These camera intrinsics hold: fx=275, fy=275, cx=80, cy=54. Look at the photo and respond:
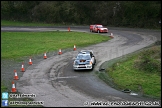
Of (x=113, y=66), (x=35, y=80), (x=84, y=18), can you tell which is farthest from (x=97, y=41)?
(x=84, y=18)

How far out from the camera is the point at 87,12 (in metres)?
69.6

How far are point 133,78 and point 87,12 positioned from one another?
50.9 metres

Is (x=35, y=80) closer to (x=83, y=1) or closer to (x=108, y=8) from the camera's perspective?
(x=108, y=8)

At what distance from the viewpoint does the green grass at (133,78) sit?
17731 mm

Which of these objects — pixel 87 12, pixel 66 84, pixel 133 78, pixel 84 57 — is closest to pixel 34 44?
pixel 84 57

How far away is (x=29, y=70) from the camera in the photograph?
82.1 ft

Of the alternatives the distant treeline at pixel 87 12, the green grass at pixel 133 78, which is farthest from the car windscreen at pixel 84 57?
the distant treeline at pixel 87 12

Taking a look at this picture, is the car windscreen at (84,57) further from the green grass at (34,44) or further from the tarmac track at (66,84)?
the green grass at (34,44)

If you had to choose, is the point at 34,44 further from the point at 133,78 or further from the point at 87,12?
the point at 87,12

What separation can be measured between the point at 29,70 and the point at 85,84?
720 centimetres

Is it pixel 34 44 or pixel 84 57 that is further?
pixel 34 44

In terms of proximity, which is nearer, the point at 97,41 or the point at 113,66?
the point at 113,66

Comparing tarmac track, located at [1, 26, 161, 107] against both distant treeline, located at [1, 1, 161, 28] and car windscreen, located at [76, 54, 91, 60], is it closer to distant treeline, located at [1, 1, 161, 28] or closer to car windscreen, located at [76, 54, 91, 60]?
car windscreen, located at [76, 54, 91, 60]

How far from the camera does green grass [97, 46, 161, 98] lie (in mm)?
17731
